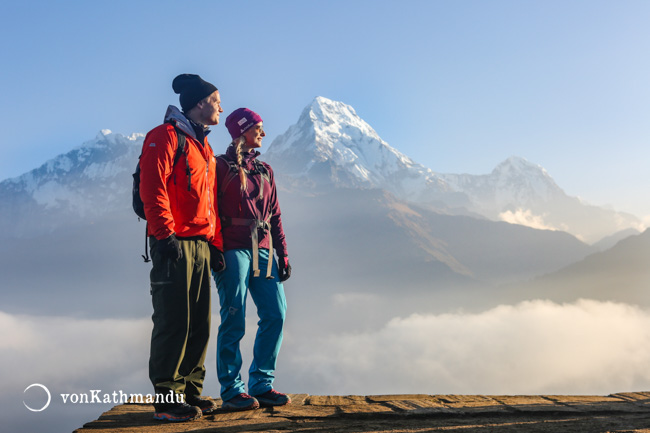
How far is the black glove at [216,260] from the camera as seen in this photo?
5414 mm

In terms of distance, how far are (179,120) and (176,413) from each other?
2.70 meters

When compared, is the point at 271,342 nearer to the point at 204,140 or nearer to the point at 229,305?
the point at 229,305

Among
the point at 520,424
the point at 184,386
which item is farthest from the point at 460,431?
the point at 184,386

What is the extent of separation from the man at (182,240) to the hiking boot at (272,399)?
612mm

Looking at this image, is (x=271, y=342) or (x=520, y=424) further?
(x=271, y=342)

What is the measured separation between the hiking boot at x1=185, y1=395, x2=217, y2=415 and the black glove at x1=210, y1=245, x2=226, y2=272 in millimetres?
1255

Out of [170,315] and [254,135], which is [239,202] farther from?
[170,315]

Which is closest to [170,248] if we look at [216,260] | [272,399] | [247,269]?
[216,260]

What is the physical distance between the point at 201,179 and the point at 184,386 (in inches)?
76.6

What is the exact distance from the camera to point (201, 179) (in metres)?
5.18

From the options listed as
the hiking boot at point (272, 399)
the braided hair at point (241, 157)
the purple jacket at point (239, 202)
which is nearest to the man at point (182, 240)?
the purple jacket at point (239, 202)

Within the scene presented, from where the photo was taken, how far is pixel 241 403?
511cm

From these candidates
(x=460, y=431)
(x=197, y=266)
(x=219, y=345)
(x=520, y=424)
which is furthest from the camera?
(x=219, y=345)

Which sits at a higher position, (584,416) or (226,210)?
(226,210)
